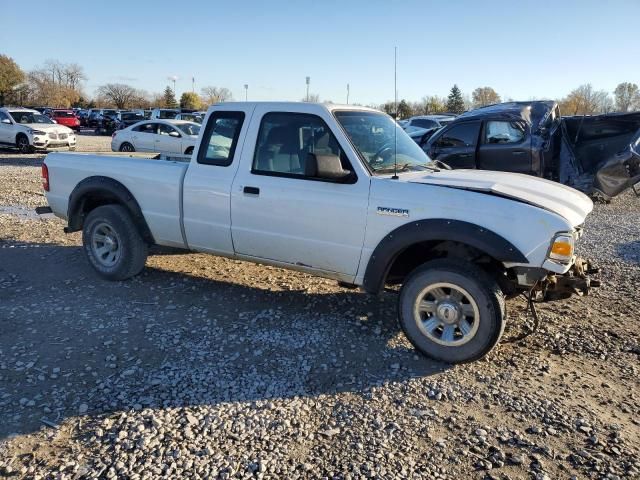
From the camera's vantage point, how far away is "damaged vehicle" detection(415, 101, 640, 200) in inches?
397

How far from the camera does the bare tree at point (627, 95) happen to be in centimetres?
5953

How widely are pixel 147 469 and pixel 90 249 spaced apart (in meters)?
3.74

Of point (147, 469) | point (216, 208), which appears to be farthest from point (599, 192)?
→ point (147, 469)

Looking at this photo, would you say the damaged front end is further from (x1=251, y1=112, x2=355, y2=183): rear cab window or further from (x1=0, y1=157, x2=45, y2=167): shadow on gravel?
(x1=0, y1=157, x2=45, y2=167): shadow on gravel

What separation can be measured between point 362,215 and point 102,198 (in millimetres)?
3377

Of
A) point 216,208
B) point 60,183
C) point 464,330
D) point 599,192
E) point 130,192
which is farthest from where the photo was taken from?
point 599,192

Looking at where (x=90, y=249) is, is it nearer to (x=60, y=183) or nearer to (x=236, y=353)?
(x=60, y=183)

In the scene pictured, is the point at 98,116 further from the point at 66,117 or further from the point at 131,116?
the point at 131,116

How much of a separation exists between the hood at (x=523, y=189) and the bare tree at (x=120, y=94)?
8011 centimetres

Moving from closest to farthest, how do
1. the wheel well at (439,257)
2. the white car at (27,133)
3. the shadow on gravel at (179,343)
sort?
the shadow on gravel at (179,343)
the wheel well at (439,257)
the white car at (27,133)

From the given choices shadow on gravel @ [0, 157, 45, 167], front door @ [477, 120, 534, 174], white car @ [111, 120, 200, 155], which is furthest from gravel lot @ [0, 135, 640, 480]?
shadow on gravel @ [0, 157, 45, 167]

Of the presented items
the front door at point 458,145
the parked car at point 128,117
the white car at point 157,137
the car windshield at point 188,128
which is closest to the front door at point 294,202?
the front door at point 458,145

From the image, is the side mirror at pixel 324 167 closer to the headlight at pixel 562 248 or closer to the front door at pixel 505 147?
the headlight at pixel 562 248

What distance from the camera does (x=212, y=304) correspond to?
525 centimetres
